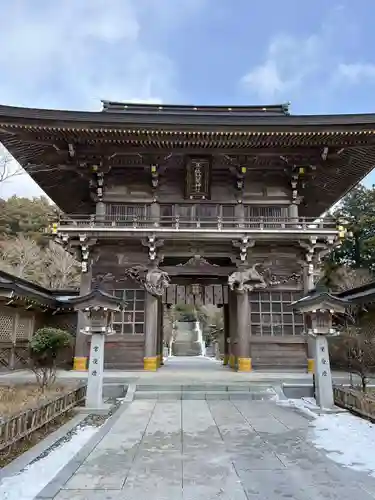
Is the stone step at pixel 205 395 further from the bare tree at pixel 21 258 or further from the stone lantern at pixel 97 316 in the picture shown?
the bare tree at pixel 21 258

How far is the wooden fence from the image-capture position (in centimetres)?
520

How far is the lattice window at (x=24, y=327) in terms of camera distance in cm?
1609

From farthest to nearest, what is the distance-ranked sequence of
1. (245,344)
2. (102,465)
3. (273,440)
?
1. (245,344)
2. (273,440)
3. (102,465)

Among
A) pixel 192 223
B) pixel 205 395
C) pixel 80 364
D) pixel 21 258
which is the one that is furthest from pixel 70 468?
pixel 21 258

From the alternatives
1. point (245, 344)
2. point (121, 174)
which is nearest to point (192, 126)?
point (121, 174)

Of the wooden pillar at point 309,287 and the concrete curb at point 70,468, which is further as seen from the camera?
the wooden pillar at point 309,287

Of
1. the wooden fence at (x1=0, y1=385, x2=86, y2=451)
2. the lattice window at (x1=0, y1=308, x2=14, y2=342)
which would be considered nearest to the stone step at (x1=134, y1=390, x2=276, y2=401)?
the wooden fence at (x1=0, y1=385, x2=86, y2=451)

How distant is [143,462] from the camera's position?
16.8 ft

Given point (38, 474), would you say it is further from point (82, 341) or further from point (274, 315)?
point (274, 315)

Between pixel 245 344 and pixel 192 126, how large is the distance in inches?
356

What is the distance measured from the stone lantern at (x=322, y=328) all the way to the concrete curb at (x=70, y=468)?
5.26m

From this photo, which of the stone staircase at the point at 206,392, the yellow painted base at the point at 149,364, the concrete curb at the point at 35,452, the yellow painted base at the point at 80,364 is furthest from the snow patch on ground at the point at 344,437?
the yellow painted base at the point at 80,364

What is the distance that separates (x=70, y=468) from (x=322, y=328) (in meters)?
6.85

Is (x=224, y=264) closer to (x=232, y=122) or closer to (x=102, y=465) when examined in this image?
(x=232, y=122)
